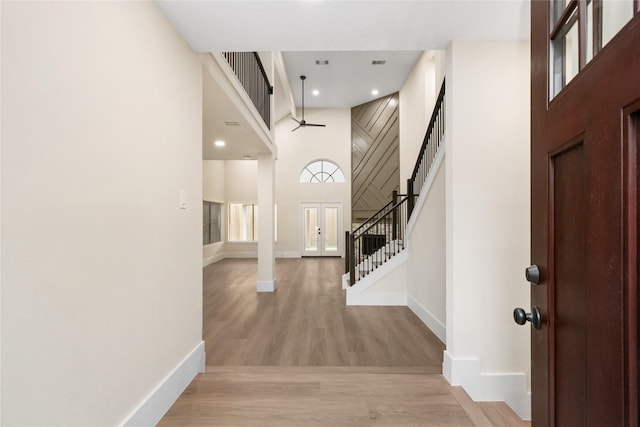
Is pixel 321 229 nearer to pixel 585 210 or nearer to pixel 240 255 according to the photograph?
pixel 240 255

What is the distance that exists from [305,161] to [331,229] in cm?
250

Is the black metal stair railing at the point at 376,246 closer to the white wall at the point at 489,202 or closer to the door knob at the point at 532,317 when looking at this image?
the white wall at the point at 489,202

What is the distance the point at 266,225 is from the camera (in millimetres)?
5312

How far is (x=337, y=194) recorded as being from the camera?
10.1m

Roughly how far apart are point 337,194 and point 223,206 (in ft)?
12.8

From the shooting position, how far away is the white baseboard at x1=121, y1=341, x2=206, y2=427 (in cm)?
159

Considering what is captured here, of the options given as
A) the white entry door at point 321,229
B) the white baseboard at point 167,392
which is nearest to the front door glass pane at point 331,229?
the white entry door at point 321,229

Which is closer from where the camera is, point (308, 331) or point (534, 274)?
point (534, 274)

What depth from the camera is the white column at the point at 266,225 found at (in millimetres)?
5254

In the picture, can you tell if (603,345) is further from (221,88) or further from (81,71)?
(221,88)

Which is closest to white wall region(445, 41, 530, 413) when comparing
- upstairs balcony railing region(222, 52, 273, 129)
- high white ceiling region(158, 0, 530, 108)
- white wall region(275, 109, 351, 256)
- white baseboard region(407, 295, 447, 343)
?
high white ceiling region(158, 0, 530, 108)

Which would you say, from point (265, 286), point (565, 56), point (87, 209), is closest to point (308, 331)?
point (265, 286)

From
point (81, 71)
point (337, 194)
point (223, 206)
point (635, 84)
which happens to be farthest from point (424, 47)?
point (223, 206)

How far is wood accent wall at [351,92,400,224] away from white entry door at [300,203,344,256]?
2.46ft
